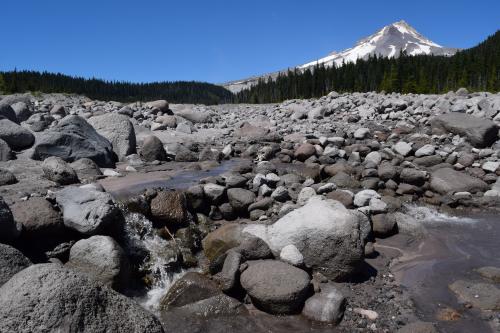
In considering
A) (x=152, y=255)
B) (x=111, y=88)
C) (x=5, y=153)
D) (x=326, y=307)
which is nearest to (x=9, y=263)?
(x=152, y=255)

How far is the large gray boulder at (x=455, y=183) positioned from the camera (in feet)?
47.5

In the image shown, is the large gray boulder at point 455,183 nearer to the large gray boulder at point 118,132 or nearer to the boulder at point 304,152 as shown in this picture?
the boulder at point 304,152

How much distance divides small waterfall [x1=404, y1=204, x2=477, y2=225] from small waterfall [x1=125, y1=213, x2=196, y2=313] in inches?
316

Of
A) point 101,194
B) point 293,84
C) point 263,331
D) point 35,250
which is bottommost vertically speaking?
point 263,331

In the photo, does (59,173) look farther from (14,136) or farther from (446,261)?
(446,261)

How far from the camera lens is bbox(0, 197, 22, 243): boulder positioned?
7367 mm

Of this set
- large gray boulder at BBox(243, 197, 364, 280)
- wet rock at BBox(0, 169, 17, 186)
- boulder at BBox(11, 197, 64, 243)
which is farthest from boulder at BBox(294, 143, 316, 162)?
boulder at BBox(11, 197, 64, 243)

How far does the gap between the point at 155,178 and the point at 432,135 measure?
15.4 metres

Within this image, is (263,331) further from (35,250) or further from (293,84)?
(293,84)

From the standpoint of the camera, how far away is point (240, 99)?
117 metres

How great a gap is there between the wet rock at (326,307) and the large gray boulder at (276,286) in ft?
0.60

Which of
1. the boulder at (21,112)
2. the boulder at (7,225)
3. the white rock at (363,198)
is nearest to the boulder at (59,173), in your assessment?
the boulder at (7,225)

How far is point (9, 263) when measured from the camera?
5922mm

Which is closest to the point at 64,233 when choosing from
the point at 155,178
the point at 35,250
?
the point at 35,250
